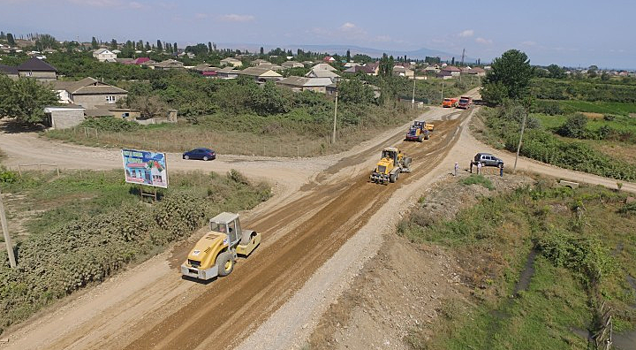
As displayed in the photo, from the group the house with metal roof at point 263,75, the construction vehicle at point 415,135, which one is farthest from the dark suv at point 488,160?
the house with metal roof at point 263,75

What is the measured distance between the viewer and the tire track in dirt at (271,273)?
498 inches

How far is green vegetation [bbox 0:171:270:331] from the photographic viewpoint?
13852mm

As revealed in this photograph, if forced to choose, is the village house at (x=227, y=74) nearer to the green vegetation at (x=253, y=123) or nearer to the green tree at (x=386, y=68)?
the green vegetation at (x=253, y=123)

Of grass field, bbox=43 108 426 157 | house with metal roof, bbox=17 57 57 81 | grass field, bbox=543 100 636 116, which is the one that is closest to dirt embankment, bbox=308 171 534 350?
grass field, bbox=43 108 426 157

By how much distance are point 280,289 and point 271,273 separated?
1.27m

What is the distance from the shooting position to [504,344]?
562 inches

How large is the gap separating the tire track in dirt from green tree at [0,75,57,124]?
39837mm

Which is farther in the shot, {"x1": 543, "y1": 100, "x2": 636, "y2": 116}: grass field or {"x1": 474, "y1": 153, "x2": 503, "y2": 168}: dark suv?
{"x1": 543, "y1": 100, "x2": 636, "y2": 116}: grass field

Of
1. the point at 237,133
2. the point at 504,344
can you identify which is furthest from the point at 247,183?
the point at 237,133

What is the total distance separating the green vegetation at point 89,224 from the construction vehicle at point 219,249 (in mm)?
3692

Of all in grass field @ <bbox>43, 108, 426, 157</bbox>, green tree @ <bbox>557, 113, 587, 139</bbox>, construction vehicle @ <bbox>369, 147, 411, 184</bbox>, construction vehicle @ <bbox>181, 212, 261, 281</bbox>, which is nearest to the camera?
construction vehicle @ <bbox>181, 212, 261, 281</bbox>

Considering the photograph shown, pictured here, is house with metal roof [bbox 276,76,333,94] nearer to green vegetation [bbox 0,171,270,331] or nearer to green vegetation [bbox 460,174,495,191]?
green vegetation [bbox 460,174,495,191]

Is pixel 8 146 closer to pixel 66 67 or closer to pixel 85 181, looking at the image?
pixel 85 181

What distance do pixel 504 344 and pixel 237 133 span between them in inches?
1693
